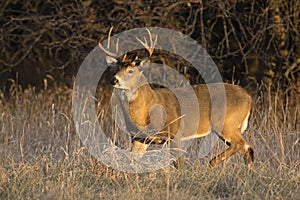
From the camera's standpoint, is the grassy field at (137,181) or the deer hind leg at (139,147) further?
the deer hind leg at (139,147)

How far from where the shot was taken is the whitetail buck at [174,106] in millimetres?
6719

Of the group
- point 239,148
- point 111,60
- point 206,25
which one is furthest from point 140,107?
point 206,25

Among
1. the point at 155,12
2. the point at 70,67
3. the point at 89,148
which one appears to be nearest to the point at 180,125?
the point at 89,148

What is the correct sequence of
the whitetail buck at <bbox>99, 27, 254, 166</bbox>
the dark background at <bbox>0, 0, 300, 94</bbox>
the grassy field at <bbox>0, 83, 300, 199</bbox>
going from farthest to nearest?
the dark background at <bbox>0, 0, 300, 94</bbox>
the whitetail buck at <bbox>99, 27, 254, 166</bbox>
the grassy field at <bbox>0, 83, 300, 199</bbox>

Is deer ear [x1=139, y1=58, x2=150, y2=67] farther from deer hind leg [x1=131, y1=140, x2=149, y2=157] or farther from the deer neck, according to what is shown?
deer hind leg [x1=131, y1=140, x2=149, y2=157]

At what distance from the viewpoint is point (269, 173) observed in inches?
213

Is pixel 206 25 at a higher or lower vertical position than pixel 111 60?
lower

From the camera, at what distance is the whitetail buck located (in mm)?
6719

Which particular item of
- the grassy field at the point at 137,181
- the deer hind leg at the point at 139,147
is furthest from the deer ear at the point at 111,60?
the grassy field at the point at 137,181

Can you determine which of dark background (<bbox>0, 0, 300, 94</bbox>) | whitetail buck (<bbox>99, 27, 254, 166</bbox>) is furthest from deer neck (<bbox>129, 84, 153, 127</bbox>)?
dark background (<bbox>0, 0, 300, 94</bbox>)

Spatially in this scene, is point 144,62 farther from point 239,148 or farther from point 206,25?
point 206,25

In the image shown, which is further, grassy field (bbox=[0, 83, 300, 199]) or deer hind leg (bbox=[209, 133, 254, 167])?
deer hind leg (bbox=[209, 133, 254, 167])

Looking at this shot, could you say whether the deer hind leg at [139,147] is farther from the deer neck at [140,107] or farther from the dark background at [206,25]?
the dark background at [206,25]

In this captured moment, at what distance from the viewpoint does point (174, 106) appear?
6.99 meters
